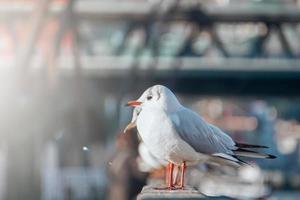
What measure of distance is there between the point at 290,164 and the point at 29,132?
670 inches

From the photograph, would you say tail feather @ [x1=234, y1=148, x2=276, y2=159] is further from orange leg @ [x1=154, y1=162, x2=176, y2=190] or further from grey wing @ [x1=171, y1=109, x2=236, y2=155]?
orange leg @ [x1=154, y1=162, x2=176, y2=190]

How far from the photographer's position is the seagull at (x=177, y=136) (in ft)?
11.9

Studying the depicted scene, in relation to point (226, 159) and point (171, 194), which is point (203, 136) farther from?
point (171, 194)

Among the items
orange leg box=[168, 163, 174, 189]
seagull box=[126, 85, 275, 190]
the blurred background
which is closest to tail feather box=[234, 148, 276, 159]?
seagull box=[126, 85, 275, 190]

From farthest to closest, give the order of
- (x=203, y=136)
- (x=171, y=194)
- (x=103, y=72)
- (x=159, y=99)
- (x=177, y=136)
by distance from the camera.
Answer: (x=103, y=72) → (x=203, y=136) → (x=177, y=136) → (x=159, y=99) → (x=171, y=194)

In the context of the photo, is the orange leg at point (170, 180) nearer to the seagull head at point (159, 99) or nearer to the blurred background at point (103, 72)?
the seagull head at point (159, 99)

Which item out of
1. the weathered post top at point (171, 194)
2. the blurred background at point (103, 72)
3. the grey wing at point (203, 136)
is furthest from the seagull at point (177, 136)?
the blurred background at point (103, 72)

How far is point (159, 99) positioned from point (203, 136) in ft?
0.97

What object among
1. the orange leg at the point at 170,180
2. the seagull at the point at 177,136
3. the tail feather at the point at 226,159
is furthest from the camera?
the tail feather at the point at 226,159

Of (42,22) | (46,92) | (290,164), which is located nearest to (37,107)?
(46,92)

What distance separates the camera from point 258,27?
1912 centimetres

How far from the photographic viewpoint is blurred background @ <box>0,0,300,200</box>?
1345 cm

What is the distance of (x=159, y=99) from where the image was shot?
3.67 m

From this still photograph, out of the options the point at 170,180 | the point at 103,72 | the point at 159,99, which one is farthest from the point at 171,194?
the point at 103,72
